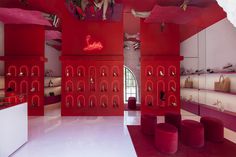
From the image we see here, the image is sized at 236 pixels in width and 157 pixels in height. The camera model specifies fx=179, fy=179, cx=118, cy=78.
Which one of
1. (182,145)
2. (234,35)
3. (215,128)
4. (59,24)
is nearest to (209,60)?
(234,35)

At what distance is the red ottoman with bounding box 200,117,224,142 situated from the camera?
4.31 metres

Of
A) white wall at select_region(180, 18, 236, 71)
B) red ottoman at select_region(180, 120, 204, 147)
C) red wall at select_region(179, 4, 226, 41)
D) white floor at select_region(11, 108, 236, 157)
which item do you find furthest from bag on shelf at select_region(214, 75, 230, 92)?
red ottoman at select_region(180, 120, 204, 147)

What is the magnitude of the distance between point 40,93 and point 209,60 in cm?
687

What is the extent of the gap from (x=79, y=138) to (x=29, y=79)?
409 centimetres

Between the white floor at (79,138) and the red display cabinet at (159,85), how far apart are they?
1324 millimetres

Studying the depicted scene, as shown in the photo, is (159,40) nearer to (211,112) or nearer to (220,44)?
(220,44)

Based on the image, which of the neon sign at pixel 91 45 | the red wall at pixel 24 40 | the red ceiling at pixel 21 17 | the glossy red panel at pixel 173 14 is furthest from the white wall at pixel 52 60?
the glossy red panel at pixel 173 14

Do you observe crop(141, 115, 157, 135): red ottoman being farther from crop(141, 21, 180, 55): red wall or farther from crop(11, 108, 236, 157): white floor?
crop(141, 21, 180, 55): red wall

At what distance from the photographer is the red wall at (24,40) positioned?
288 inches

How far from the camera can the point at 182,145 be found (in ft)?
A: 13.4

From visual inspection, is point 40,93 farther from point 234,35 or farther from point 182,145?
point 234,35

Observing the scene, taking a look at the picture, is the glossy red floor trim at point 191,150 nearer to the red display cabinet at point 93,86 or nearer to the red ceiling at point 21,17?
the red display cabinet at point 93,86

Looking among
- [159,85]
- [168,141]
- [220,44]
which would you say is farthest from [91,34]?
[168,141]

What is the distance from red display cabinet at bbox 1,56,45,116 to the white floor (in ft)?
2.36
